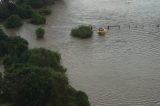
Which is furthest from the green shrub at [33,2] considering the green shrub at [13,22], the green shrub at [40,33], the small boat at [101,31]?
the small boat at [101,31]

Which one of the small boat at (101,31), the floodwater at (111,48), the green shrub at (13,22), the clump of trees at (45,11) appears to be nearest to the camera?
the floodwater at (111,48)

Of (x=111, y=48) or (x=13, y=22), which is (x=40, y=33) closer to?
(x=13, y=22)

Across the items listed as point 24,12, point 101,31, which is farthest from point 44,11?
point 101,31

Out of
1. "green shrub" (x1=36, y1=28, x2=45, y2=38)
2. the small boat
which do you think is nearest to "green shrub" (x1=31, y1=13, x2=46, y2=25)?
"green shrub" (x1=36, y1=28, x2=45, y2=38)

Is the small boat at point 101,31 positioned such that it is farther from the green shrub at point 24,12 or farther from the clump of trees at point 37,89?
the clump of trees at point 37,89

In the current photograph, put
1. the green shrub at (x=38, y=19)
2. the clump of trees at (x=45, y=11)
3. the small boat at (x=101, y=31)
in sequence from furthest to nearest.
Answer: the clump of trees at (x=45, y=11), the green shrub at (x=38, y=19), the small boat at (x=101, y=31)

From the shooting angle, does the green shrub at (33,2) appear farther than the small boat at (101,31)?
Yes

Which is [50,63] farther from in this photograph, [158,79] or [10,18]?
[10,18]
